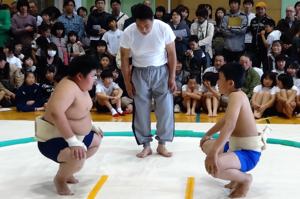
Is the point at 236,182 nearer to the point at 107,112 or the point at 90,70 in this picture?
the point at 90,70

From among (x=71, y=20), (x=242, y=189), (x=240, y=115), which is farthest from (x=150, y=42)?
(x=71, y=20)

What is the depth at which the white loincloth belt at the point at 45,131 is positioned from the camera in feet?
8.75

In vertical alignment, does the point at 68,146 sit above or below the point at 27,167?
above

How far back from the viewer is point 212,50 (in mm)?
7223

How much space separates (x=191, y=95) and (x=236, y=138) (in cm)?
315

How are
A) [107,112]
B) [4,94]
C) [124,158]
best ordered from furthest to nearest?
1. [4,94]
2. [107,112]
3. [124,158]

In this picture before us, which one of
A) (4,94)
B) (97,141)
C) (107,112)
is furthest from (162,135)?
Answer: (4,94)

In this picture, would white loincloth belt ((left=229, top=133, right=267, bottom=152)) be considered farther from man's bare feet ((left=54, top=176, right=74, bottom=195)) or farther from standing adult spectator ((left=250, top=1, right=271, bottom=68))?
standing adult spectator ((left=250, top=1, right=271, bottom=68))

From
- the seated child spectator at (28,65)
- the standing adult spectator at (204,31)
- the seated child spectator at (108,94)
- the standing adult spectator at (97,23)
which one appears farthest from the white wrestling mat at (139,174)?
the standing adult spectator at (97,23)


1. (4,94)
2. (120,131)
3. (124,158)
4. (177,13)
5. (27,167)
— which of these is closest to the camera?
(27,167)

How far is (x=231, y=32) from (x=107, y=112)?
2289 millimetres

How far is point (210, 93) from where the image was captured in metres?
5.81

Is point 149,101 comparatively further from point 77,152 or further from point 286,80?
point 286,80

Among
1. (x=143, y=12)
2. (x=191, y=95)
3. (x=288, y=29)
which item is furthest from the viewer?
(x=288, y=29)
